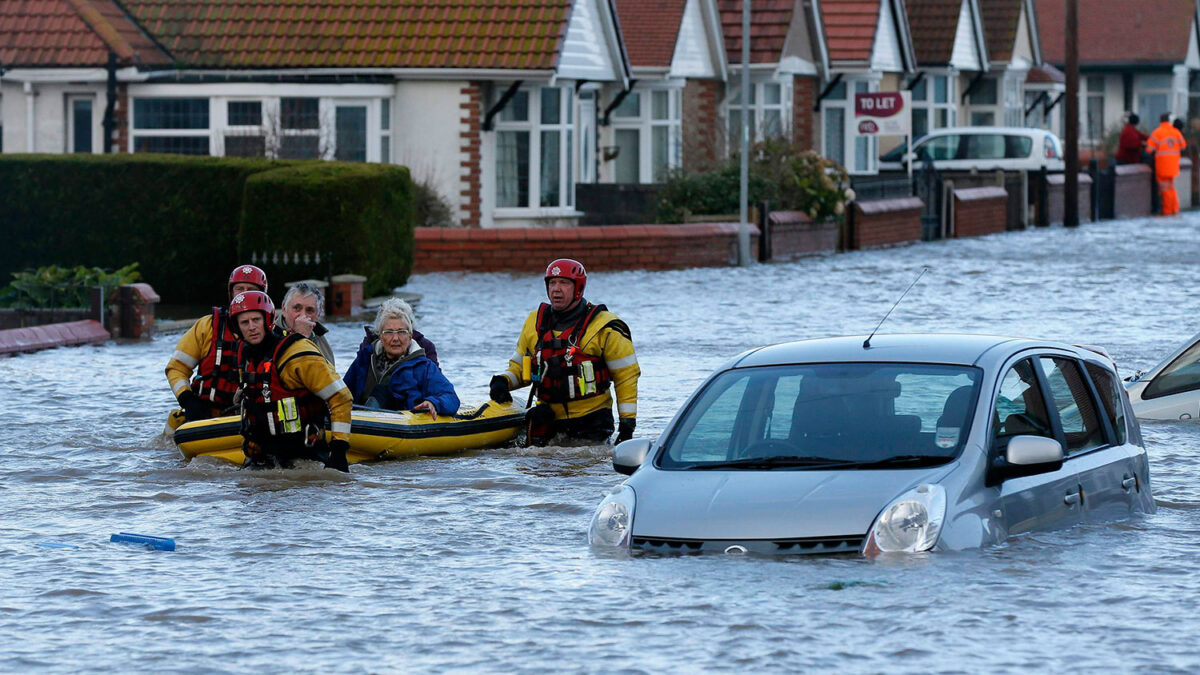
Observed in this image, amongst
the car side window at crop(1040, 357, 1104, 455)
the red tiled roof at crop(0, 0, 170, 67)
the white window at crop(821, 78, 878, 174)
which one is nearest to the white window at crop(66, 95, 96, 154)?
the red tiled roof at crop(0, 0, 170, 67)

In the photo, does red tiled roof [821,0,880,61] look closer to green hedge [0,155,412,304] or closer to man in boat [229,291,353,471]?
green hedge [0,155,412,304]

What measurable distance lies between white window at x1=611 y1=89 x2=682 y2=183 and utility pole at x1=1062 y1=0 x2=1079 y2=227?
7956 millimetres

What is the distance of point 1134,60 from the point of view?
6812 centimetres

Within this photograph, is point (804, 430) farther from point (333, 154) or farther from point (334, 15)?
point (334, 15)

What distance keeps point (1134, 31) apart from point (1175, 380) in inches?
2207

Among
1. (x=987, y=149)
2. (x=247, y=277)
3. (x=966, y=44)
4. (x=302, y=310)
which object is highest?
(x=966, y=44)

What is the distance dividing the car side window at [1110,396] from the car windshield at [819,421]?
702mm

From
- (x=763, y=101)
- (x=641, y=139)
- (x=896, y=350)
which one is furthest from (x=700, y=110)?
(x=896, y=350)

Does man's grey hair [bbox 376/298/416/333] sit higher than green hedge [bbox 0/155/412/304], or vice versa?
green hedge [bbox 0/155/412/304]

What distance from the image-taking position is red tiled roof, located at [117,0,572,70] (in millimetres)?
34719

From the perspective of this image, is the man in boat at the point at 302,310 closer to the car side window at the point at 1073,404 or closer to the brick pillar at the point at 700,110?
the car side window at the point at 1073,404

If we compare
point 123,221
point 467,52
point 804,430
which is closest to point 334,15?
point 467,52

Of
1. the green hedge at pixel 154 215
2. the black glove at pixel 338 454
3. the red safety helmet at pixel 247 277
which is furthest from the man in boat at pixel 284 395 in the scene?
the green hedge at pixel 154 215

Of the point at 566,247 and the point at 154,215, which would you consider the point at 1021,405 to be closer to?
the point at 154,215
